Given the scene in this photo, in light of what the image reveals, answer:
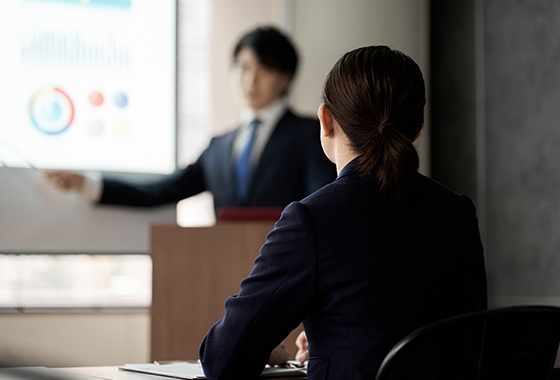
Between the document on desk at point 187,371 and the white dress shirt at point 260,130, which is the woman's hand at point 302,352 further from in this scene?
the white dress shirt at point 260,130

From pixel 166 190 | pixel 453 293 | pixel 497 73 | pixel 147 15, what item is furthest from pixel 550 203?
pixel 453 293

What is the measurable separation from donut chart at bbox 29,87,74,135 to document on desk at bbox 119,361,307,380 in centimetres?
171

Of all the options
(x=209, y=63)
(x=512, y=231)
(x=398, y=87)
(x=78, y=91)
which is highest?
(x=209, y=63)

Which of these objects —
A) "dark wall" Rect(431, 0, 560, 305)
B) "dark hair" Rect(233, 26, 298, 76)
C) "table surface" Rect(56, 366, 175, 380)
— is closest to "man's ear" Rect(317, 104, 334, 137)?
"table surface" Rect(56, 366, 175, 380)

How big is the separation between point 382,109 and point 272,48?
6.61 ft

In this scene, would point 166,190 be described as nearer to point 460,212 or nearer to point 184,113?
point 184,113

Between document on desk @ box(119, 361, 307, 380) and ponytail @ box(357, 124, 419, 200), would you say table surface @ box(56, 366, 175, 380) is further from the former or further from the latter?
ponytail @ box(357, 124, 419, 200)

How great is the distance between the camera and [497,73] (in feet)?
11.0

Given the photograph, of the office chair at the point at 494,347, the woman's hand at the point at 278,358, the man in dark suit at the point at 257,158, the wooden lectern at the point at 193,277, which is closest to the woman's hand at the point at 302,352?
the woman's hand at the point at 278,358

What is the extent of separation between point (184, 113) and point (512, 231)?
5.94ft

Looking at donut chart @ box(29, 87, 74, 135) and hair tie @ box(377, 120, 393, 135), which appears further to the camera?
donut chart @ box(29, 87, 74, 135)

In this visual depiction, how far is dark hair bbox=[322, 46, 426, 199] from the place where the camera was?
3.12 feet

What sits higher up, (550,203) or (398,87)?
(398,87)

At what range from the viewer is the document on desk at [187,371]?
3.38ft
